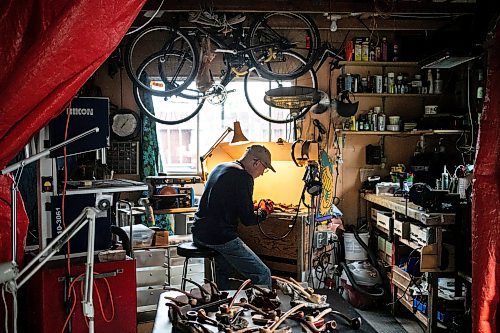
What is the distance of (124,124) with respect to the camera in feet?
21.5

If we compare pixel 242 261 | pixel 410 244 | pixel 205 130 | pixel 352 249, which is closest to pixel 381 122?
pixel 352 249

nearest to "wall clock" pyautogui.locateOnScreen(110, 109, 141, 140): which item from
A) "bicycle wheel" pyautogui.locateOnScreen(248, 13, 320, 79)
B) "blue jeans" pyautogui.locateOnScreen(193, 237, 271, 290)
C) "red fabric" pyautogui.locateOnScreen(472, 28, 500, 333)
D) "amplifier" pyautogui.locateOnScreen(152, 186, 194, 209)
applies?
"amplifier" pyautogui.locateOnScreen(152, 186, 194, 209)

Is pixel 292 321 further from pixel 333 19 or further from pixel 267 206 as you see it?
pixel 333 19

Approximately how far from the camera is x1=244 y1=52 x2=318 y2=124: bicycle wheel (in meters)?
6.18

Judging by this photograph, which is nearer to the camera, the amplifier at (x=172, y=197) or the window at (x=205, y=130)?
the amplifier at (x=172, y=197)

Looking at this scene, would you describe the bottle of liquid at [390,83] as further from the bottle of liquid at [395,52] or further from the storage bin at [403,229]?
the storage bin at [403,229]

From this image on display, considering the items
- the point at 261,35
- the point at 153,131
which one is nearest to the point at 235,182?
the point at 261,35

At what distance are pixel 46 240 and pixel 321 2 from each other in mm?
3493

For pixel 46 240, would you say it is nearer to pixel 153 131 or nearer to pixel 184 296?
pixel 184 296

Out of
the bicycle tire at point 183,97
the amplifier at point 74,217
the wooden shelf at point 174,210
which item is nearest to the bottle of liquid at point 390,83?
the bicycle tire at point 183,97

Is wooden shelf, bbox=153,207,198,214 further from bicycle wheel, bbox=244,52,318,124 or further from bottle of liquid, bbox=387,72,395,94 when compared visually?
bottle of liquid, bbox=387,72,395,94

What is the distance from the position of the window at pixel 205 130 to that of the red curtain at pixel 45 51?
14.3ft

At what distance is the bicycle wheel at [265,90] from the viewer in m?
6.18

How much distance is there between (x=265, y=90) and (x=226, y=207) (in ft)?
8.58
